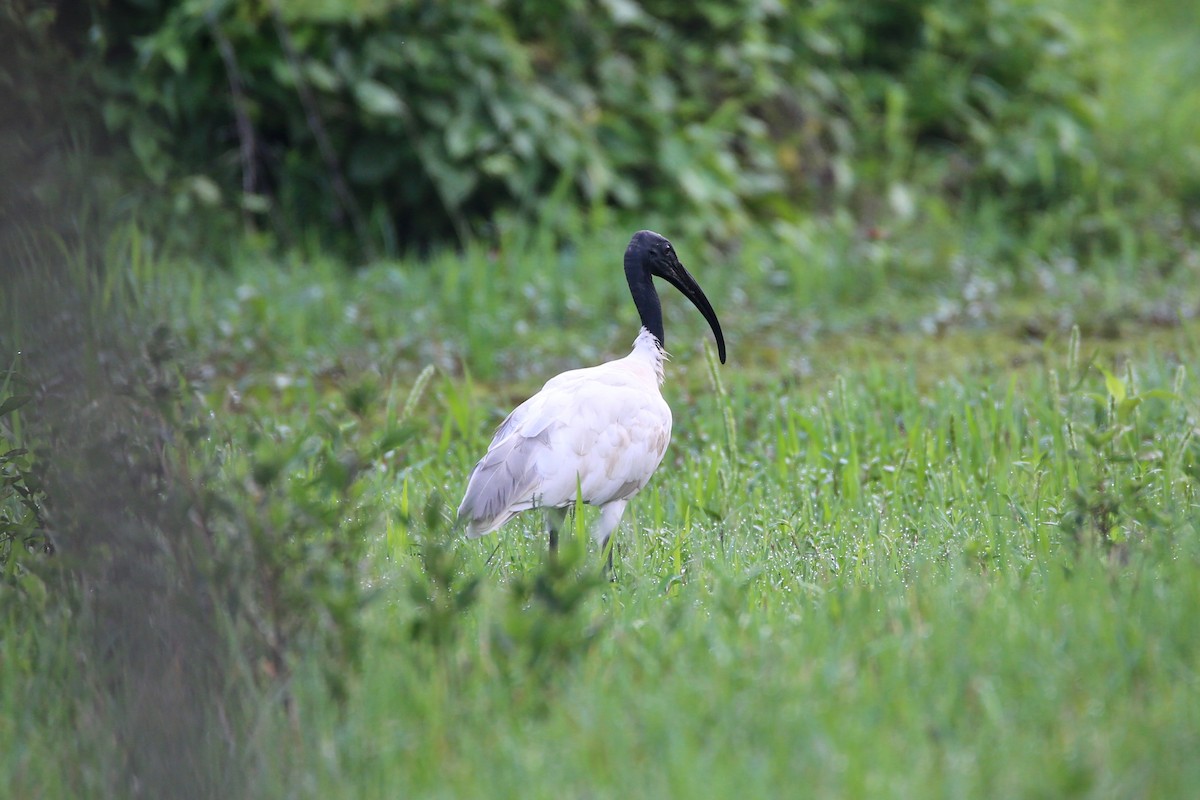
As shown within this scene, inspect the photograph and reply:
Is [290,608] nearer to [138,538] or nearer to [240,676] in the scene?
[240,676]

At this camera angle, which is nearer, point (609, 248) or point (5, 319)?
point (5, 319)

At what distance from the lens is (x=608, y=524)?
4422 mm

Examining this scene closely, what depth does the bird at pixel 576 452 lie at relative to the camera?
4148 millimetres

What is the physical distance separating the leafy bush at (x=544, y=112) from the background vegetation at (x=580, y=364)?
4 centimetres

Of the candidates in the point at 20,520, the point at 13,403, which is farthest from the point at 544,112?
the point at 13,403

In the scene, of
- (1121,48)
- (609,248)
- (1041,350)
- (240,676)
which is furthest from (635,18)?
(240,676)

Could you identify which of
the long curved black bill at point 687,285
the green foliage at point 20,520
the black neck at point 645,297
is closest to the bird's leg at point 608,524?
the black neck at point 645,297

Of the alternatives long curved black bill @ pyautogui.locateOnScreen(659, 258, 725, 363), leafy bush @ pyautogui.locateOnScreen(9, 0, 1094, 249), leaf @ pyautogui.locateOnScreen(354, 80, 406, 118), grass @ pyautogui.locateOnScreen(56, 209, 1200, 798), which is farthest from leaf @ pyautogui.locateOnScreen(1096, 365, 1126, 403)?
leaf @ pyautogui.locateOnScreen(354, 80, 406, 118)

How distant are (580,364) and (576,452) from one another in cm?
266

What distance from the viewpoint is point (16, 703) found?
303 cm

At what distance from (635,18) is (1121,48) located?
607 centimetres

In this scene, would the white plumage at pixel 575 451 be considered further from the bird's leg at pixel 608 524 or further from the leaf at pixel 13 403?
the leaf at pixel 13 403

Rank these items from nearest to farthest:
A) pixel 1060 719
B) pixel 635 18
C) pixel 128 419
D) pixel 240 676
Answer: pixel 1060 719 < pixel 240 676 < pixel 128 419 < pixel 635 18

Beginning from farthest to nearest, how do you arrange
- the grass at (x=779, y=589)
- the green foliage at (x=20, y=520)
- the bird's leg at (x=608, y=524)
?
1. the bird's leg at (x=608, y=524)
2. the green foliage at (x=20, y=520)
3. the grass at (x=779, y=589)
